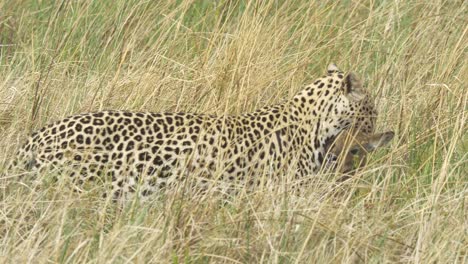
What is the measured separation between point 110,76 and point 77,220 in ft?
7.36

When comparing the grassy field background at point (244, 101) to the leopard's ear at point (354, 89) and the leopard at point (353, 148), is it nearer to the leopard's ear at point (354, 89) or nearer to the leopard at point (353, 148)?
the leopard at point (353, 148)

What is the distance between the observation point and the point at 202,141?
603 centimetres

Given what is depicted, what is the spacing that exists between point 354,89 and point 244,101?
723mm

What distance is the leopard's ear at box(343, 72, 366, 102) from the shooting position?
622cm

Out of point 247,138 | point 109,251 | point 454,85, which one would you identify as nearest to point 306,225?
point 109,251

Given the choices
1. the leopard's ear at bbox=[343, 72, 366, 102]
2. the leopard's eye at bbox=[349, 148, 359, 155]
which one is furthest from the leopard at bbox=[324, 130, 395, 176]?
the leopard's ear at bbox=[343, 72, 366, 102]

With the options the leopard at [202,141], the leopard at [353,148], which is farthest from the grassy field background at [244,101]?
the leopard at [202,141]

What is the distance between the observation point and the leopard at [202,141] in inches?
228

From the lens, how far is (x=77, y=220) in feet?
16.4

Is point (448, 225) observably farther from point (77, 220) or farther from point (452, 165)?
point (77, 220)

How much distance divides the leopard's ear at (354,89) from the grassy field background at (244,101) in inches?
10.9

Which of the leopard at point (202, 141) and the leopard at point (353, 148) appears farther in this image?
the leopard at point (353, 148)

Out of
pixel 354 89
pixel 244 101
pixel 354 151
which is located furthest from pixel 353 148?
pixel 244 101

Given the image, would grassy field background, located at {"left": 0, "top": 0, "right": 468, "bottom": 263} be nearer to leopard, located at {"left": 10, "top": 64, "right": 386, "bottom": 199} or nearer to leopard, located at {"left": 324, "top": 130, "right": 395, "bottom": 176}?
leopard, located at {"left": 324, "top": 130, "right": 395, "bottom": 176}
